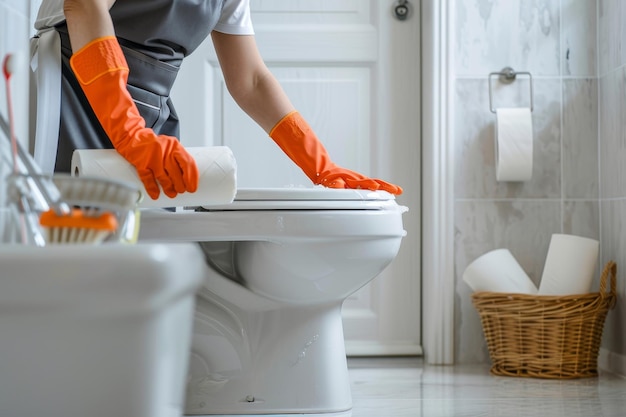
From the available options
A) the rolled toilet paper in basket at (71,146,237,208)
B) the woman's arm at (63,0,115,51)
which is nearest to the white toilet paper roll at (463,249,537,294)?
the rolled toilet paper in basket at (71,146,237,208)

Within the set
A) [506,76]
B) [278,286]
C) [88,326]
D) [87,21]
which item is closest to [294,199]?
[278,286]

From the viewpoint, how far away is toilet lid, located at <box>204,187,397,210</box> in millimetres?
1412

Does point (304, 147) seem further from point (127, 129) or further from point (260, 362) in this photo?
point (127, 129)

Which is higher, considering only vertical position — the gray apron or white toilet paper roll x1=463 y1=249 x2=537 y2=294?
the gray apron

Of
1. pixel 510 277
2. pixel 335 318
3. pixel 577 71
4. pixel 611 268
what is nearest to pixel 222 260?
pixel 335 318

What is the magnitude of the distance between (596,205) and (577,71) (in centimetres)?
38

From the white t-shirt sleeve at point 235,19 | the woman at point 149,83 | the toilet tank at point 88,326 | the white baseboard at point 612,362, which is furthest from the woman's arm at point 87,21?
the white baseboard at point 612,362

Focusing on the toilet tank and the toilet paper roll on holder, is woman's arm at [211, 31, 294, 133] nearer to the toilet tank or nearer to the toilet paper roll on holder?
the toilet paper roll on holder

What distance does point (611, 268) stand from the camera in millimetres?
2189

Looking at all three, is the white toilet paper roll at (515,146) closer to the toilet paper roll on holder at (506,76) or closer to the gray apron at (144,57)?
the toilet paper roll on holder at (506,76)

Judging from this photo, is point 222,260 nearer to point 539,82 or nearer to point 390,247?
point 390,247

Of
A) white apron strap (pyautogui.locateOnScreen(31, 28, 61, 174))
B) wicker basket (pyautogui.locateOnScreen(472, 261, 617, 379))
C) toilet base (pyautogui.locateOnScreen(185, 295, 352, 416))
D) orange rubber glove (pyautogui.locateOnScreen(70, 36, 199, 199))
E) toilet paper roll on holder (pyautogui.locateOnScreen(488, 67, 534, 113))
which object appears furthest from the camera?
toilet paper roll on holder (pyautogui.locateOnScreen(488, 67, 534, 113))

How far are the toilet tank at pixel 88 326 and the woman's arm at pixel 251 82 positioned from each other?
1225 millimetres

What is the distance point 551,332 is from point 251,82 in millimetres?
980
